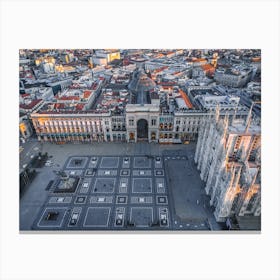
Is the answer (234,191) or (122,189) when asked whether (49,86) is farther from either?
(234,191)

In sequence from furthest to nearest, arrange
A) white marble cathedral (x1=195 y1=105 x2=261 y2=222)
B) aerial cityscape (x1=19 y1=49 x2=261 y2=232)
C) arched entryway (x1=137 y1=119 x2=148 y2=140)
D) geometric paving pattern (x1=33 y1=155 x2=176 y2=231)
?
arched entryway (x1=137 y1=119 x2=148 y2=140)
geometric paving pattern (x1=33 y1=155 x2=176 y2=231)
aerial cityscape (x1=19 y1=49 x2=261 y2=232)
white marble cathedral (x1=195 y1=105 x2=261 y2=222)

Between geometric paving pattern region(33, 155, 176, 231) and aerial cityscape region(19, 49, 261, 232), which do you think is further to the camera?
geometric paving pattern region(33, 155, 176, 231)

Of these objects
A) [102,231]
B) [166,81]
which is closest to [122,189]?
[102,231]

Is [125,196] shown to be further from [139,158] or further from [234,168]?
[234,168]

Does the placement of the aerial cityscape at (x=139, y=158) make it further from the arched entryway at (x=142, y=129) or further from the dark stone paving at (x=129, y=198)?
the arched entryway at (x=142, y=129)

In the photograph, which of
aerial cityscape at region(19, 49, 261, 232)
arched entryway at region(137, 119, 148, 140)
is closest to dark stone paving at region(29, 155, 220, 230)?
aerial cityscape at region(19, 49, 261, 232)

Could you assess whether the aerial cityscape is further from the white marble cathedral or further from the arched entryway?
the arched entryway

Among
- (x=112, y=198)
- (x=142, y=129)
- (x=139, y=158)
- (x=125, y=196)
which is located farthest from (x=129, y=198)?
(x=142, y=129)
